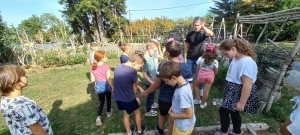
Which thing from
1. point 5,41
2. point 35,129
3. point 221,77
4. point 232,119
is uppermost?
point 5,41

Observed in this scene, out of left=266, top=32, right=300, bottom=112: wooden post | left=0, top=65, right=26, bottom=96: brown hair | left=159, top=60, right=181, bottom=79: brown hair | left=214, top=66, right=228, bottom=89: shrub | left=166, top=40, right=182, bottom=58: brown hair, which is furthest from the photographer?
left=214, top=66, right=228, bottom=89: shrub

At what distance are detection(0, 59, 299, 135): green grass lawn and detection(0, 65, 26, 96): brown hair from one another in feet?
6.10

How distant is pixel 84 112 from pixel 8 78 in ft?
8.30

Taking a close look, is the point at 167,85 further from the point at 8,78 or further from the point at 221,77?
the point at 221,77

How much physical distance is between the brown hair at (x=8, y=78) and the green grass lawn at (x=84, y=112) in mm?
1859

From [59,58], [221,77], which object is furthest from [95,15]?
[221,77]

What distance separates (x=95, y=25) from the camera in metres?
26.5

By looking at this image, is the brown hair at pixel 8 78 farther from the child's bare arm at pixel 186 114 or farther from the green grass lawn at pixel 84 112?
the green grass lawn at pixel 84 112

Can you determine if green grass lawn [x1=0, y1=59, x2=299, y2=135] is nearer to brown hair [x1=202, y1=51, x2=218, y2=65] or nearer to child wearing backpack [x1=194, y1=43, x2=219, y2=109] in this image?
child wearing backpack [x1=194, y1=43, x2=219, y2=109]

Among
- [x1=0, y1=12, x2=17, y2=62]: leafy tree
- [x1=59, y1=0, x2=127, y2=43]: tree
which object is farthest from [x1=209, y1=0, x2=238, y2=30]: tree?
[x1=0, y1=12, x2=17, y2=62]: leafy tree

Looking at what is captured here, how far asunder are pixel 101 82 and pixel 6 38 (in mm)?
9274

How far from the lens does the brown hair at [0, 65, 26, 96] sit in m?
1.29

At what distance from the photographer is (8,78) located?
1.30 m

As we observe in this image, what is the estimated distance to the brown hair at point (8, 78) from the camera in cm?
129
